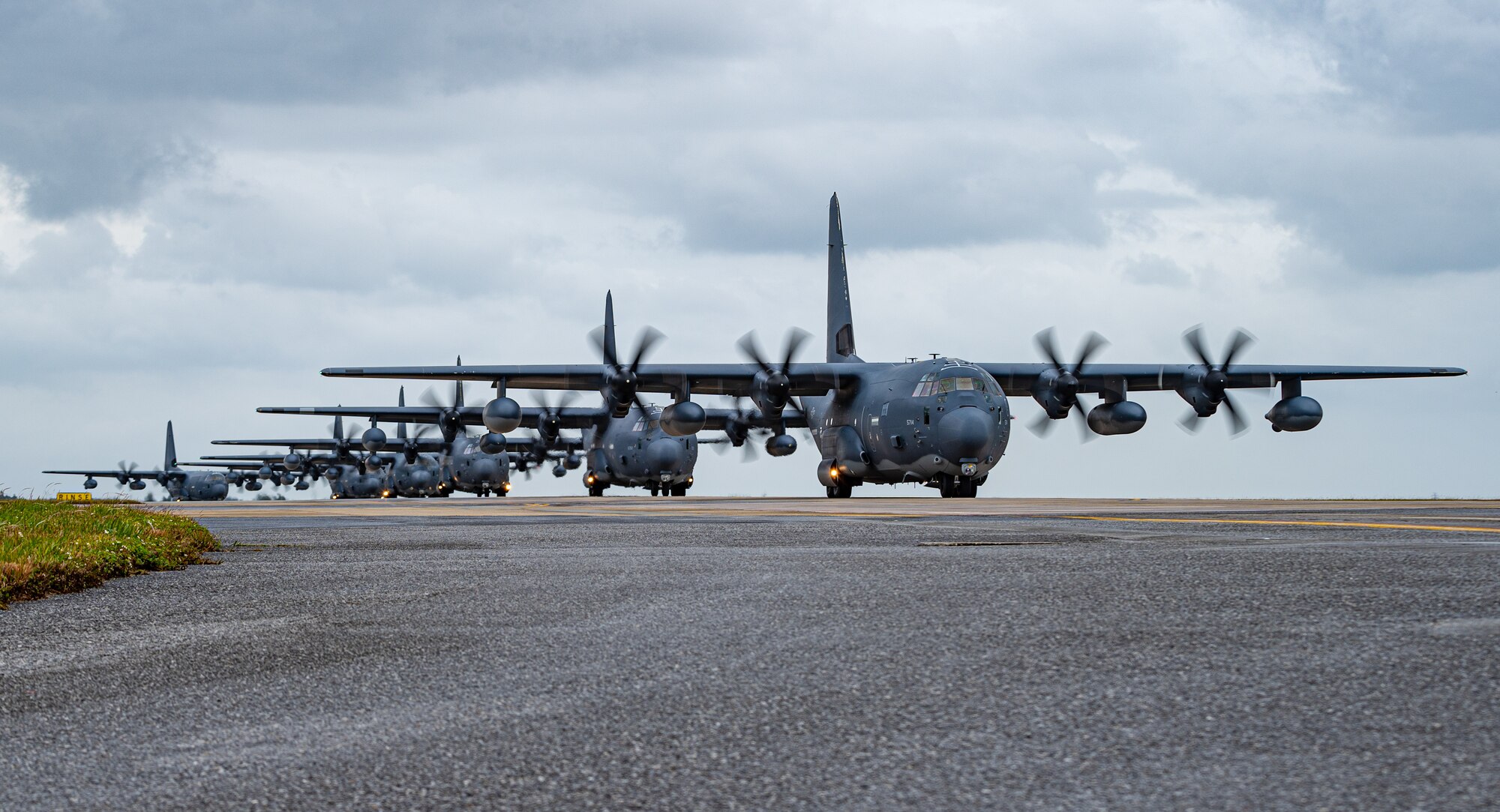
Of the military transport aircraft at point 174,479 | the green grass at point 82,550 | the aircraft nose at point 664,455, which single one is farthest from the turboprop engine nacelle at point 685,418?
the military transport aircraft at point 174,479

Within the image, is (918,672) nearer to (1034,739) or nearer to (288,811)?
(1034,739)

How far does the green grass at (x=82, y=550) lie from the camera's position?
8.09m

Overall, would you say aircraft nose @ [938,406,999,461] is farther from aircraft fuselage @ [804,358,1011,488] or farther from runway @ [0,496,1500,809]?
runway @ [0,496,1500,809]

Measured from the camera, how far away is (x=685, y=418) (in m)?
38.0

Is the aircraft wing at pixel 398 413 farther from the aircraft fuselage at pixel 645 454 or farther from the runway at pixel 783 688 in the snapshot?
the runway at pixel 783 688

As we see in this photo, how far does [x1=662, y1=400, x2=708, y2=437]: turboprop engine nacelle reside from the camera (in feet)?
125

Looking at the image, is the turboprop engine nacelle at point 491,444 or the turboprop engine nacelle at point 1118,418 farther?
the turboprop engine nacelle at point 491,444

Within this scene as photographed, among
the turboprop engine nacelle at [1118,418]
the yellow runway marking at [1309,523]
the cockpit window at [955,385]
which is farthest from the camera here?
the turboprop engine nacelle at [1118,418]

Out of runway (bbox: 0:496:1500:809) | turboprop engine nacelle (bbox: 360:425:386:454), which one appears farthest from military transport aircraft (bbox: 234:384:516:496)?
runway (bbox: 0:496:1500:809)

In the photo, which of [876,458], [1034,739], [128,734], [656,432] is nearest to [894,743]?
[1034,739]

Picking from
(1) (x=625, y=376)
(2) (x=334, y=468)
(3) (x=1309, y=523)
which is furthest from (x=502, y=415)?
(2) (x=334, y=468)

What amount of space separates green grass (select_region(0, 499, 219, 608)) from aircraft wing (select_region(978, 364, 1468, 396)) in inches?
1208

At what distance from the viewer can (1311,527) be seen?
13.1m

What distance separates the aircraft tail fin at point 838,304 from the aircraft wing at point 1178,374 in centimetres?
990
